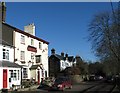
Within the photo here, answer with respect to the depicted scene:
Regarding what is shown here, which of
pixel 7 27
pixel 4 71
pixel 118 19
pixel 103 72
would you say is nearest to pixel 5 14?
pixel 7 27

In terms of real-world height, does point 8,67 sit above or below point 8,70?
above

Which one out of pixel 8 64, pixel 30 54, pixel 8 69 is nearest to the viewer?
pixel 8 69

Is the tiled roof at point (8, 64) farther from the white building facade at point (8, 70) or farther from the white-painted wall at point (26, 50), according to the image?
the white-painted wall at point (26, 50)

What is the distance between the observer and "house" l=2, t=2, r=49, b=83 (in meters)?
47.2

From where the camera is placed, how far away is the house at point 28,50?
47.2 m

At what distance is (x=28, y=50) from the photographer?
52.7 metres

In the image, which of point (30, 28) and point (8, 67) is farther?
point (30, 28)

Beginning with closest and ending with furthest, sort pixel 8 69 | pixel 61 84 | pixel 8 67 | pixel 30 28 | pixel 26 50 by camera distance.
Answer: pixel 61 84 → pixel 8 67 → pixel 8 69 → pixel 26 50 → pixel 30 28

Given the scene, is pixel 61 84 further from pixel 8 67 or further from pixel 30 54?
pixel 30 54

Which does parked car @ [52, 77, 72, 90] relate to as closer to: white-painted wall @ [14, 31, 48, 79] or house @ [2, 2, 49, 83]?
house @ [2, 2, 49, 83]

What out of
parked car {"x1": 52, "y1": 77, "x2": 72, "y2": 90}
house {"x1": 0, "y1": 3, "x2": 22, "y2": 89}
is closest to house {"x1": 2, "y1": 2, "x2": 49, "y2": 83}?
house {"x1": 0, "y1": 3, "x2": 22, "y2": 89}

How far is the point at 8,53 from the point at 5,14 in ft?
27.1

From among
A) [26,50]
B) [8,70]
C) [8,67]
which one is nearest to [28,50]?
[26,50]

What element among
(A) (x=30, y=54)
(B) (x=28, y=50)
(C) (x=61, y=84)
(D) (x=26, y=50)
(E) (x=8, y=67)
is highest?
(B) (x=28, y=50)
